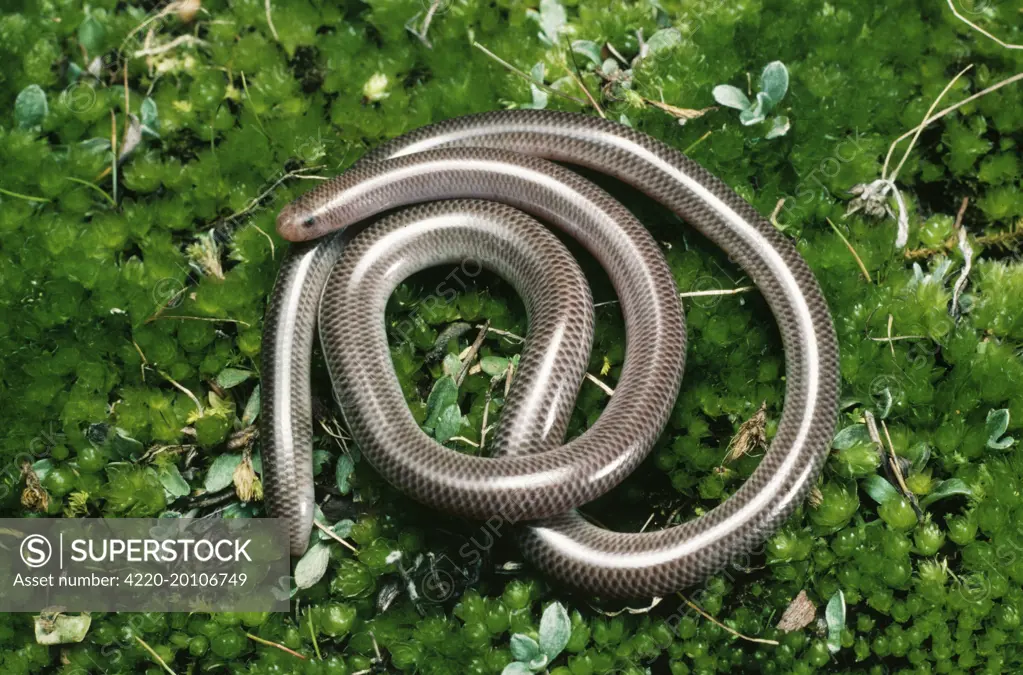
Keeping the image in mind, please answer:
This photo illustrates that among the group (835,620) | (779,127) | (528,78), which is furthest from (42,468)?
(779,127)

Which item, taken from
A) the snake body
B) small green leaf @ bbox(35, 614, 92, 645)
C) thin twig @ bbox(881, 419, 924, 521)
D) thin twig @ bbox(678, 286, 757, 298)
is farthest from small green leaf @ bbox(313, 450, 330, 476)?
thin twig @ bbox(881, 419, 924, 521)

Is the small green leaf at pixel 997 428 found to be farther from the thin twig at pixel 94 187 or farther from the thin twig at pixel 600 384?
the thin twig at pixel 94 187

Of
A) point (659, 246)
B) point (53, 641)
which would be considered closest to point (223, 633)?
point (53, 641)

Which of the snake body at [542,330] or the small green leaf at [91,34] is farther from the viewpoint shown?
the small green leaf at [91,34]

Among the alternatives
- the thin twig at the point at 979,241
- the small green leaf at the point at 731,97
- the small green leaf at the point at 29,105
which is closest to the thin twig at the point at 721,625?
the thin twig at the point at 979,241

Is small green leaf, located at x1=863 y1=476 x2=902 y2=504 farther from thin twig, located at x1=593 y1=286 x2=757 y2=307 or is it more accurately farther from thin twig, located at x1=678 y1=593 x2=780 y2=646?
thin twig, located at x1=593 y1=286 x2=757 y2=307

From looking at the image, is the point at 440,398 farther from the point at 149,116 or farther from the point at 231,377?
the point at 149,116

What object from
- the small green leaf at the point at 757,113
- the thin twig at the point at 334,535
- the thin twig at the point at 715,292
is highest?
the small green leaf at the point at 757,113
